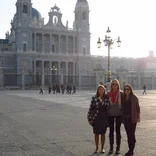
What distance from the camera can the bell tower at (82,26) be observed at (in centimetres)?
9038

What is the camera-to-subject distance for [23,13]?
279 ft

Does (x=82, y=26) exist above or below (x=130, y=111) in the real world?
above

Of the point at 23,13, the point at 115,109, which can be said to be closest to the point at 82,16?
the point at 23,13

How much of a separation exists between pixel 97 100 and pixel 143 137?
2.87 meters

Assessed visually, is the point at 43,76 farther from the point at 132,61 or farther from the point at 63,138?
the point at 63,138

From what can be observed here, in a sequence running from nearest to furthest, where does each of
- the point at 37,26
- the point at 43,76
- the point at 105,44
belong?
1. the point at 105,44
2. the point at 43,76
3. the point at 37,26

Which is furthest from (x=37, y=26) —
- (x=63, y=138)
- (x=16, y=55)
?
(x=63, y=138)

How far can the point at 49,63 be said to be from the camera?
3396 inches

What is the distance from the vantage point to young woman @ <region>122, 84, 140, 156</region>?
750 centimetres

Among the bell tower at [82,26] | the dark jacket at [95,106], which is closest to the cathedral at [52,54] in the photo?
the bell tower at [82,26]

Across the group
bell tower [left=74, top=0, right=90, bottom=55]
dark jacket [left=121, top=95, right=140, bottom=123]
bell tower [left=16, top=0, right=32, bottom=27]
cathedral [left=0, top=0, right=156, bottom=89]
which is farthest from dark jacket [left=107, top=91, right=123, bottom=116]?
bell tower [left=74, top=0, right=90, bottom=55]

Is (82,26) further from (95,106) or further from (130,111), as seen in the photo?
(130,111)

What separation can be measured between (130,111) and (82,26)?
8516 cm

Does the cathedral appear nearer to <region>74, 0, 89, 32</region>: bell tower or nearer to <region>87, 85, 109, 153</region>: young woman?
<region>74, 0, 89, 32</region>: bell tower
